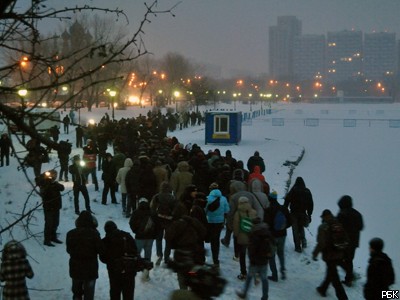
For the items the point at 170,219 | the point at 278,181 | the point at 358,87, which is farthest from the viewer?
the point at 358,87

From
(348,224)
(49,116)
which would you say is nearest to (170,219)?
(348,224)

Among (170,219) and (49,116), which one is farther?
(170,219)

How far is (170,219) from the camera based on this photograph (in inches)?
335

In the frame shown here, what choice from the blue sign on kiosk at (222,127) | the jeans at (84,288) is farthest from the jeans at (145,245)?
the blue sign on kiosk at (222,127)

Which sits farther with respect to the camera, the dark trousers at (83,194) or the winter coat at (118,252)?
the dark trousers at (83,194)

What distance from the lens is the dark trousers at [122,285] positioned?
270 inches

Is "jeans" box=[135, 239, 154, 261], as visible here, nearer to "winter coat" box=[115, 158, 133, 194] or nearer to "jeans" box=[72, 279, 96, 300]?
"jeans" box=[72, 279, 96, 300]

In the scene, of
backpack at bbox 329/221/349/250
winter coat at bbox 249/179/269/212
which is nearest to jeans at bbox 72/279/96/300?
winter coat at bbox 249/179/269/212

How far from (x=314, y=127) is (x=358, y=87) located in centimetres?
13961

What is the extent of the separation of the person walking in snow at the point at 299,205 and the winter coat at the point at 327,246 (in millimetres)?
2009

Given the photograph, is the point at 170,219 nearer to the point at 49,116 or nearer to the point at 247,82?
the point at 49,116

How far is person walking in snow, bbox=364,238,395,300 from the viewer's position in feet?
20.9

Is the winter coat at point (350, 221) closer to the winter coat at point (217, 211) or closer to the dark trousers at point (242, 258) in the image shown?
the dark trousers at point (242, 258)

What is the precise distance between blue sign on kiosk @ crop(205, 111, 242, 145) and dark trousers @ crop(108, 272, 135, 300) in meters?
23.6
